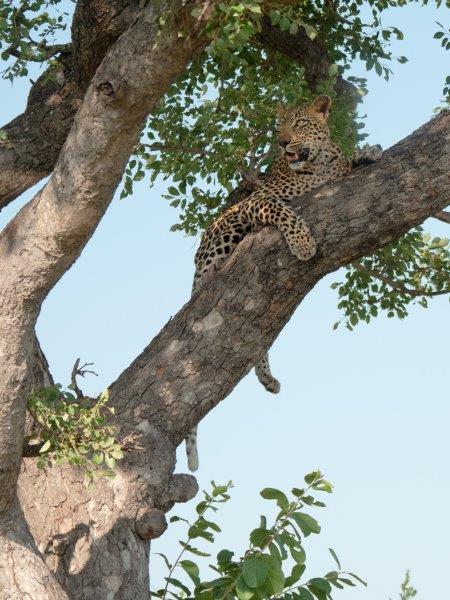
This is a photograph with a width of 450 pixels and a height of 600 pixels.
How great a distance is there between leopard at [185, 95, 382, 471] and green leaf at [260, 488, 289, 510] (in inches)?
56.4

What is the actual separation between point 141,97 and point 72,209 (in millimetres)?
632

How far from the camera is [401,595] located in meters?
6.27

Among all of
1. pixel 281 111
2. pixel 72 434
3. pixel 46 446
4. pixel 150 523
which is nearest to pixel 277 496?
pixel 150 523

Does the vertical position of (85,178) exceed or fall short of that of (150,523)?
it exceeds it

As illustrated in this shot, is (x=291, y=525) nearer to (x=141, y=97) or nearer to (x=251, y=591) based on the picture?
(x=251, y=591)

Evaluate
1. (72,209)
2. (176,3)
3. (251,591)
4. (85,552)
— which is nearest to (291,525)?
(251,591)

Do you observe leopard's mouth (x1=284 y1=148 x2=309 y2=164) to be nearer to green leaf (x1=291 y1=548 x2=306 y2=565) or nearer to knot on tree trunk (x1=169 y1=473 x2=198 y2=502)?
knot on tree trunk (x1=169 y1=473 x2=198 y2=502)

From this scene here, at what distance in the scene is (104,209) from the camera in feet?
18.0

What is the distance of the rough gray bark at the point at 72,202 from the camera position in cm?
538

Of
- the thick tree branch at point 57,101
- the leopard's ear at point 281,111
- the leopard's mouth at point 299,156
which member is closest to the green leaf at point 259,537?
the leopard's mouth at point 299,156

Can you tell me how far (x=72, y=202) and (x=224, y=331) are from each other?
1435 mm

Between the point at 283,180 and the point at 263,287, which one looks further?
the point at 283,180

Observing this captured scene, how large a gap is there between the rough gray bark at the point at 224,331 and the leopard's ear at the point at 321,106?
217 cm

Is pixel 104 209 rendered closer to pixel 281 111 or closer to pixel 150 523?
pixel 150 523
